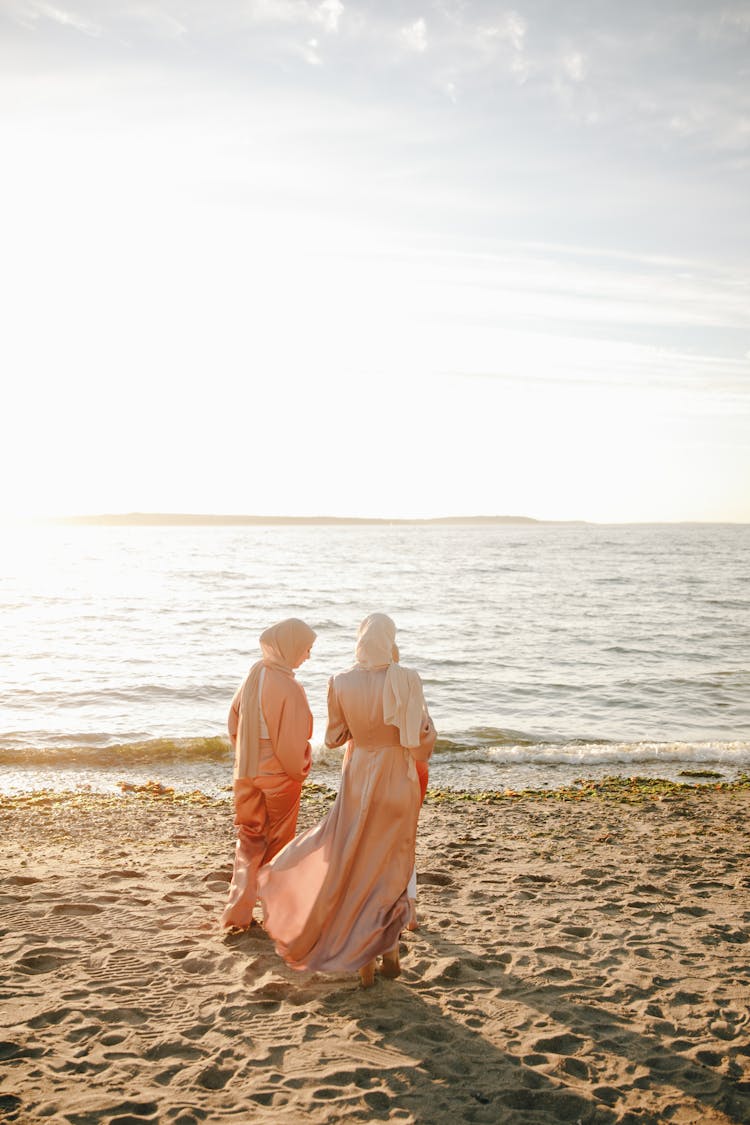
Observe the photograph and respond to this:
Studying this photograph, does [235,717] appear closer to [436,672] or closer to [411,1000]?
[411,1000]

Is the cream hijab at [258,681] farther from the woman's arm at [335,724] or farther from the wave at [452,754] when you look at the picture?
the wave at [452,754]

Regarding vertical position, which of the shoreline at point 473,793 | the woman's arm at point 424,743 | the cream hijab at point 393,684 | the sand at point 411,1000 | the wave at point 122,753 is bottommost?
the wave at point 122,753

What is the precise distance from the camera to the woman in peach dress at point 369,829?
4723 mm

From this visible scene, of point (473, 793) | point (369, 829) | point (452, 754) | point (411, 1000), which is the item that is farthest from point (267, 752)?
point (452, 754)

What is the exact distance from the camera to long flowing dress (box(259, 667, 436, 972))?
476cm

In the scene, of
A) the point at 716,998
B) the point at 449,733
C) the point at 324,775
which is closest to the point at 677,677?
the point at 449,733

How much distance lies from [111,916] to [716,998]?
3.77m

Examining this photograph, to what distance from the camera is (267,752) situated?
5.32m

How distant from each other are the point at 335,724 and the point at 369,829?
0.63 meters

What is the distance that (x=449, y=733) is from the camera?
12977 millimetres

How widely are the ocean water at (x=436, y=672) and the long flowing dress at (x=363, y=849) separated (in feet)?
17.6

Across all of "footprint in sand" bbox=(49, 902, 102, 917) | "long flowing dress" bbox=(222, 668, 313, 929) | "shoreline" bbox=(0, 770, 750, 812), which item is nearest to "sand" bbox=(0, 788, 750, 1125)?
"footprint in sand" bbox=(49, 902, 102, 917)

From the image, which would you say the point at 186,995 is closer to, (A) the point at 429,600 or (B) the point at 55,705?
(B) the point at 55,705

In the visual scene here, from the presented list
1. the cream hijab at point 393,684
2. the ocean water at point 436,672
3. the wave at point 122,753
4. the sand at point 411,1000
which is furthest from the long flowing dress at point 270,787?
the wave at point 122,753
